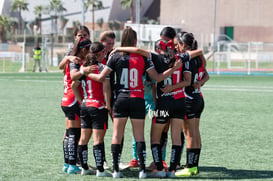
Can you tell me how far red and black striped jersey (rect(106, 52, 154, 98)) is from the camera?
24.0 ft

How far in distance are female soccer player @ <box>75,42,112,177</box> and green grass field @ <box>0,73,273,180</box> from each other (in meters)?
0.40

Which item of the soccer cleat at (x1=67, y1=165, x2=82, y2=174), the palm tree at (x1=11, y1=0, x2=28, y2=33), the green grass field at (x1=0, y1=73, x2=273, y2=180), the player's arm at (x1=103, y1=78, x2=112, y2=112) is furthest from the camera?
the palm tree at (x1=11, y1=0, x2=28, y2=33)

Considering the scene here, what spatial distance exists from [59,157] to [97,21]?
84399 mm

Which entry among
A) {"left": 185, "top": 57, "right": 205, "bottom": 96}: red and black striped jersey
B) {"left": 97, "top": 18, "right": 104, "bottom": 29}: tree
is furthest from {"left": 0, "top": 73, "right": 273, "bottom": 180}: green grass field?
{"left": 97, "top": 18, "right": 104, "bottom": 29}: tree

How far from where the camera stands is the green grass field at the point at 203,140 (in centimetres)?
809

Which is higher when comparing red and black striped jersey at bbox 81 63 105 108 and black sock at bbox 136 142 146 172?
red and black striped jersey at bbox 81 63 105 108

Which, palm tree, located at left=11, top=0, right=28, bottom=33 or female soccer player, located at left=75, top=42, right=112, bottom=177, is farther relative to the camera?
palm tree, located at left=11, top=0, right=28, bottom=33

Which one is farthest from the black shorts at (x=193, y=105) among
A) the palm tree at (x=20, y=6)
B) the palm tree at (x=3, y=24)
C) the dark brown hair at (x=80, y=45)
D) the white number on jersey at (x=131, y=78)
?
the palm tree at (x=20, y=6)

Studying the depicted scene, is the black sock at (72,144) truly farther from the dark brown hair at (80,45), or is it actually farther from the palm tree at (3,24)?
the palm tree at (3,24)

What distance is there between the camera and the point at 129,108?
740 cm

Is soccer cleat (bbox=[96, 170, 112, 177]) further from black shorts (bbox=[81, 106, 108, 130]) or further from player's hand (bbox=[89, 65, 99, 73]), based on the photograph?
player's hand (bbox=[89, 65, 99, 73])

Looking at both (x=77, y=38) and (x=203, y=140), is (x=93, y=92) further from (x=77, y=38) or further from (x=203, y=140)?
(x=203, y=140)

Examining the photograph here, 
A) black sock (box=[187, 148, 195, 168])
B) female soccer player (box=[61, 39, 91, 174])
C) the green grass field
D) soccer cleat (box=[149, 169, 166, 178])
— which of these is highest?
female soccer player (box=[61, 39, 91, 174])

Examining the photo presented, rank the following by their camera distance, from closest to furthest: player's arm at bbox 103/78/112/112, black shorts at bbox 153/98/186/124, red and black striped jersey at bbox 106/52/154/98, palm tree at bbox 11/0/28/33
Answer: red and black striped jersey at bbox 106/52/154/98 → player's arm at bbox 103/78/112/112 → black shorts at bbox 153/98/186/124 → palm tree at bbox 11/0/28/33
